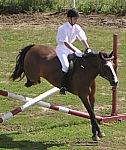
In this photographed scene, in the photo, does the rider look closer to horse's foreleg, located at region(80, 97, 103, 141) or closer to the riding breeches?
the riding breeches

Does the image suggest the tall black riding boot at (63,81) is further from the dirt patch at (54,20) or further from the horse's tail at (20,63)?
the dirt patch at (54,20)

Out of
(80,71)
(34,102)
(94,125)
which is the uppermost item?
(80,71)

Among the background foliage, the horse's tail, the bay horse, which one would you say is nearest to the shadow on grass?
the bay horse

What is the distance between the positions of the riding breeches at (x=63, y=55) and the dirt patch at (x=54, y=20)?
10.9m

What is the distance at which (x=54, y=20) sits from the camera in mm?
21000

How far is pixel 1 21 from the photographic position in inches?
826

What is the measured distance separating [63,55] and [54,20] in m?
11.6

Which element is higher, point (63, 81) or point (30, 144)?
point (63, 81)

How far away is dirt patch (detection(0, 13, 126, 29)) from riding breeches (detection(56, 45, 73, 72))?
10855mm

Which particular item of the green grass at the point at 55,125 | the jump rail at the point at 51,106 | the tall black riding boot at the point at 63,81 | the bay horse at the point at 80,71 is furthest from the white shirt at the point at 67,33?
the green grass at the point at 55,125

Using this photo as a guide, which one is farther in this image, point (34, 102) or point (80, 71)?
point (34, 102)

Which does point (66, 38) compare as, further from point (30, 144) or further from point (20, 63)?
point (30, 144)

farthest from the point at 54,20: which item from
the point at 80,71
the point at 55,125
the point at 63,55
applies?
the point at 80,71

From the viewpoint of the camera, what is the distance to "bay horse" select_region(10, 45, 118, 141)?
8844 millimetres
